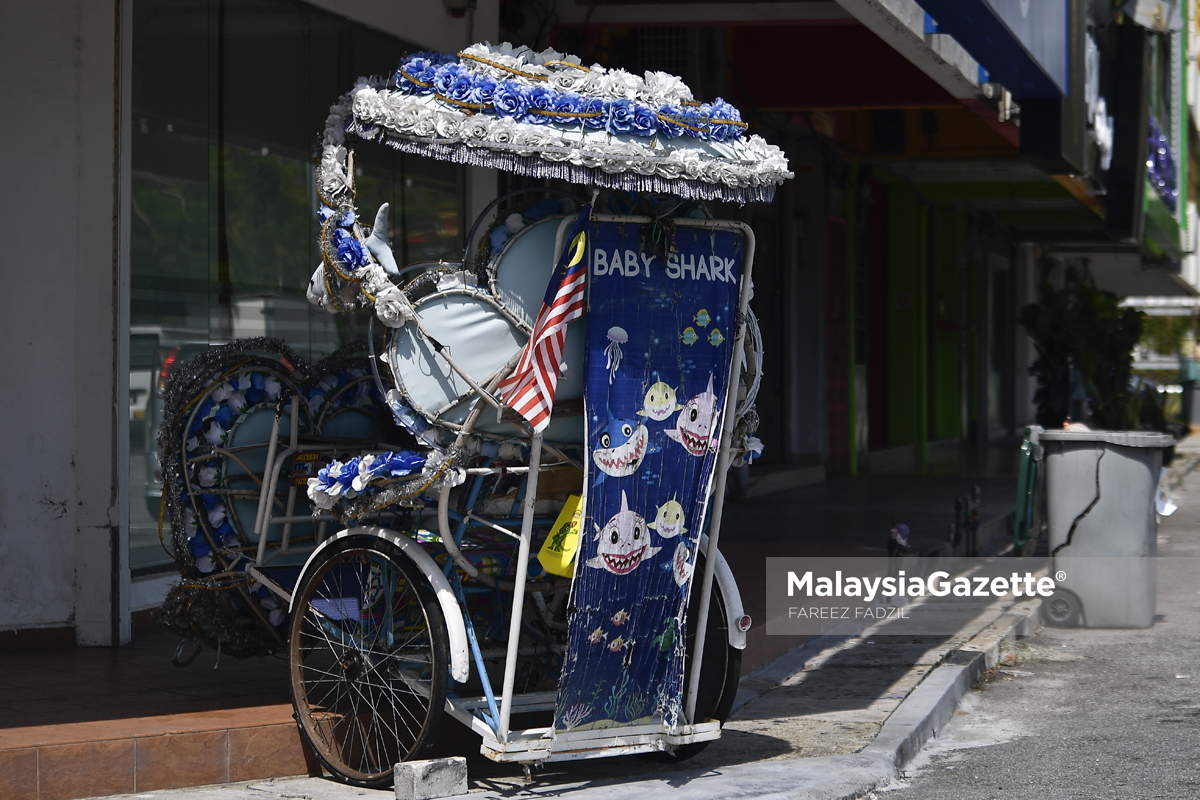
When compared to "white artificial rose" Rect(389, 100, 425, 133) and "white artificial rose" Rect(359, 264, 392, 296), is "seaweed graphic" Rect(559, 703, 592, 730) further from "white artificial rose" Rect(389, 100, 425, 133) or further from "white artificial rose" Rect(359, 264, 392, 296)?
"white artificial rose" Rect(389, 100, 425, 133)

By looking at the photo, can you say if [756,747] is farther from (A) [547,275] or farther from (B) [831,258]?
(B) [831,258]

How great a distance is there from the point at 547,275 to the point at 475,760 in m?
1.88

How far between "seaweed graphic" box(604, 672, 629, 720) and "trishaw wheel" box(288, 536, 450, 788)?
584 mm

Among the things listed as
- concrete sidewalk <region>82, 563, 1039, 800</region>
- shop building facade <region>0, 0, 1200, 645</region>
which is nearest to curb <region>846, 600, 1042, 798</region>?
concrete sidewalk <region>82, 563, 1039, 800</region>

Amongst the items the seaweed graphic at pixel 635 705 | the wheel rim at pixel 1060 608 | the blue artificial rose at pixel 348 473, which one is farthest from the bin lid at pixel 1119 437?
the blue artificial rose at pixel 348 473

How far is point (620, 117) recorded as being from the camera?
432 cm

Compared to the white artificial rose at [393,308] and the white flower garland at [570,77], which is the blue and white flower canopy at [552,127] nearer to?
the white flower garland at [570,77]

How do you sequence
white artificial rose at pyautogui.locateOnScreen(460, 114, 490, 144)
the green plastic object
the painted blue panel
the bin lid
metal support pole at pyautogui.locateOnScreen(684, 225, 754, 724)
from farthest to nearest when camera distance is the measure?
the green plastic object < the bin lid < the painted blue panel < metal support pole at pyautogui.locateOnScreen(684, 225, 754, 724) < white artificial rose at pyautogui.locateOnScreen(460, 114, 490, 144)

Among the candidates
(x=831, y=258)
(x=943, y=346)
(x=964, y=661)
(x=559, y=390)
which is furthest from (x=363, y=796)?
(x=943, y=346)

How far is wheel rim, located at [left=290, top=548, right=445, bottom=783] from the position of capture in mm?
4523

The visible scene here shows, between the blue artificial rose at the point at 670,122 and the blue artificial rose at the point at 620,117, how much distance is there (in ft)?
0.37

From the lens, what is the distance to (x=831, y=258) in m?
16.3

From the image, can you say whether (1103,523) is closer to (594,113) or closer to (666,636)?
(666,636)

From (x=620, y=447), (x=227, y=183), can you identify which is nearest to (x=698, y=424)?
(x=620, y=447)
